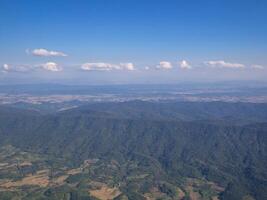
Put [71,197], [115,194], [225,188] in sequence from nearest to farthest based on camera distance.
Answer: [71,197]
[115,194]
[225,188]

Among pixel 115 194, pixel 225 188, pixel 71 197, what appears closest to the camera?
pixel 71 197

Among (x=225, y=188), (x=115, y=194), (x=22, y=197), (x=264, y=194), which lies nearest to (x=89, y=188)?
(x=115, y=194)

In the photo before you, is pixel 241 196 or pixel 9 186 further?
pixel 9 186

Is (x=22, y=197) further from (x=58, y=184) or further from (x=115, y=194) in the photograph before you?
(x=115, y=194)

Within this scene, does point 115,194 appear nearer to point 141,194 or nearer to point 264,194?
point 141,194

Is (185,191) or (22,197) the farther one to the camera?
(185,191)

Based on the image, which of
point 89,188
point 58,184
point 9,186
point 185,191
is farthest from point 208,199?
point 9,186

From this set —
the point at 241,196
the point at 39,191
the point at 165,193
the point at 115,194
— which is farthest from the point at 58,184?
the point at 241,196

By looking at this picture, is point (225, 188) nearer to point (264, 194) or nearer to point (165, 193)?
point (264, 194)
